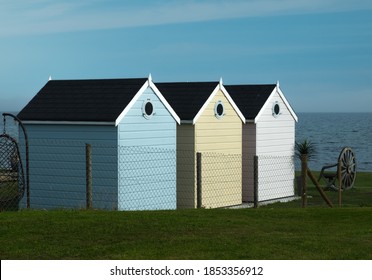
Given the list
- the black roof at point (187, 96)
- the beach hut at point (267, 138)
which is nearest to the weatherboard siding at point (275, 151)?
the beach hut at point (267, 138)

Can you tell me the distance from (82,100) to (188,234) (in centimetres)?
1044

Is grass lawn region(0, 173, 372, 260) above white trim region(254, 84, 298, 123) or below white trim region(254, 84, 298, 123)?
below

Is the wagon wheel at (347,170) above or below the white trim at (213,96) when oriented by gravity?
below

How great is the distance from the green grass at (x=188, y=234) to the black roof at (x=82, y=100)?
575cm

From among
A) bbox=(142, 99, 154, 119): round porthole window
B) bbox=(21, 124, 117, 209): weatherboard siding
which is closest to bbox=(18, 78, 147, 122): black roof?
bbox=(21, 124, 117, 209): weatherboard siding

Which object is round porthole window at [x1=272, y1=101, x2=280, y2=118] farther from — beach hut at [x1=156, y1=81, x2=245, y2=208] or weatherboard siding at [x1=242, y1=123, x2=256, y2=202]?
beach hut at [x1=156, y1=81, x2=245, y2=208]

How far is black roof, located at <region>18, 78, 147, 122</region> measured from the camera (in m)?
21.7

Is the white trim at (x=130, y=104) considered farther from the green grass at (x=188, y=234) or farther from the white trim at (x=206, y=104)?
the green grass at (x=188, y=234)

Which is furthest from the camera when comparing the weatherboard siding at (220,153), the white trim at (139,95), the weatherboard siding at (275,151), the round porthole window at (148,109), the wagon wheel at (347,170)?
the wagon wheel at (347,170)

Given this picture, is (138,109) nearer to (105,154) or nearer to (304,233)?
(105,154)

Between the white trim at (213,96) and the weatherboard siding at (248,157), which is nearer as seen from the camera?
the white trim at (213,96)

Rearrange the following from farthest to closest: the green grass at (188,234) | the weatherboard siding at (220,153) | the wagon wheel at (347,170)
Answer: the wagon wheel at (347,170)
the weatherboard siding at (220,153)
the green grass at (188,234)

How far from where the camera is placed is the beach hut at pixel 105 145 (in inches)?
840

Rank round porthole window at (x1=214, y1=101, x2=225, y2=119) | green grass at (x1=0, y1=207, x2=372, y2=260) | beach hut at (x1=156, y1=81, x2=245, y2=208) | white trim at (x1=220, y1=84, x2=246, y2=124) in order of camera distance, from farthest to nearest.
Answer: white trim at (x1=220, y1=84, x2=246, y2=124), round porthole window at (x1=214, y1=101, x2=225, y2=119), beach hut at (x1=156, y1=81, x2=245, y2=208), green grass at (x1=0, y1=207, x2=372, y2=260)
